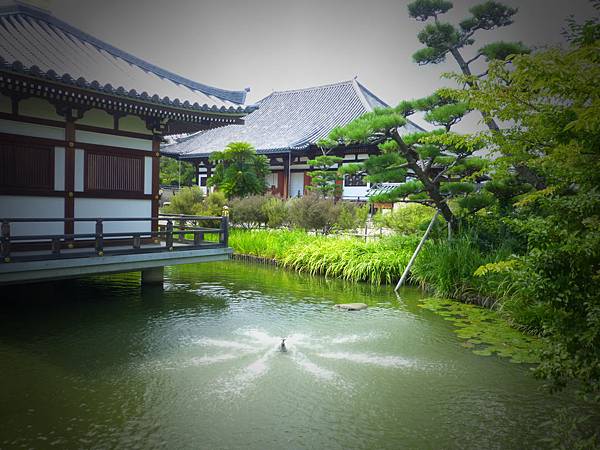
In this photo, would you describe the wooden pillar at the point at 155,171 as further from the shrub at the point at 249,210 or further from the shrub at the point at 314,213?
the shrub at the point at 249,210

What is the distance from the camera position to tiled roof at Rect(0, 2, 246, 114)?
8547mm

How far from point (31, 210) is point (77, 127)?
1.76 meters

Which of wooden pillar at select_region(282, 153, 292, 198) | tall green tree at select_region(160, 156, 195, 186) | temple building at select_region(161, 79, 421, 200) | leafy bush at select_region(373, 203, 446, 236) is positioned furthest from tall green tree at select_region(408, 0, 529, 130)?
tall green tree at select_region(160, 156, 195, 186)

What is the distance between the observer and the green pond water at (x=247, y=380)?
430 centimetres

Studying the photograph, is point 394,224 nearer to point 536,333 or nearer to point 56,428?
point 536,333

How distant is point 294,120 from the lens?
1096 inches

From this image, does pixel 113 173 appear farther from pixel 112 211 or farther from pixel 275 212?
pixel 275 212

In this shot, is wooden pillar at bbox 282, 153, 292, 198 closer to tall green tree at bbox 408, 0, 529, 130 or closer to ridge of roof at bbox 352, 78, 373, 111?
ridge of roof at bbox 352, 78, 373, 111

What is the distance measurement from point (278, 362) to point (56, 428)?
104 inches

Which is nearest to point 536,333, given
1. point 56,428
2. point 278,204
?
point 56,428

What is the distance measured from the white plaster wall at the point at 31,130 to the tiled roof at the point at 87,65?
1048 millimetres

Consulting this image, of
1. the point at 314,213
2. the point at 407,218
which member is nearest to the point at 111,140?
the point at 314,213

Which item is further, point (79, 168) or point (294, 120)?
point (294, 120)

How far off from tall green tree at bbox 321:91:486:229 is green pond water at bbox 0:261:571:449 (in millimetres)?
3389
